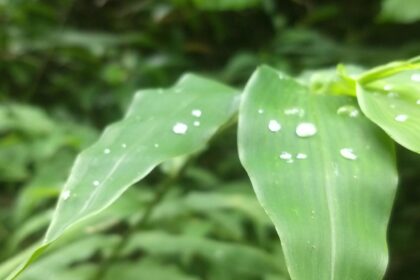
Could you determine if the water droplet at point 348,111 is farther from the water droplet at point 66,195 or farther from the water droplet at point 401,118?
the water droplet at point 66,195

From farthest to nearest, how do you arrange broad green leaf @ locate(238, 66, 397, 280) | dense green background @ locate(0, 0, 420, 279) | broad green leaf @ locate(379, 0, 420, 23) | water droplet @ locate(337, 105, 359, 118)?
1. dense green background @ locate(0, 0, 420, 279)
2. broad green leaf @ locate(379, 0, 420, 23)
3. water droplet @ locate(337, 105, 359, 118)
4. broad green leaf @ locate(238, 66, 397, 280)

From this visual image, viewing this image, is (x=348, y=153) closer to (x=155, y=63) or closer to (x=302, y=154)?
(x=302, y=154)

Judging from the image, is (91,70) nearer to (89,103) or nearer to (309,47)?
(89,103)

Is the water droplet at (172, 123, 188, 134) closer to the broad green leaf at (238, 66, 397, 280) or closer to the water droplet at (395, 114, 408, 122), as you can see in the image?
the broad green leaf at (238, 66, 397, 280)

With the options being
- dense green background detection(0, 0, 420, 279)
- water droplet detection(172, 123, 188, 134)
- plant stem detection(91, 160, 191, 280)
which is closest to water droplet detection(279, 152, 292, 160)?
water droplet detection(172, 123, 188, 134)

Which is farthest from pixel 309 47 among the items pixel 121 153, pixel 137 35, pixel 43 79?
pixel 121 153

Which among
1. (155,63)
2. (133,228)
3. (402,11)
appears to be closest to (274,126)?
(133,228)

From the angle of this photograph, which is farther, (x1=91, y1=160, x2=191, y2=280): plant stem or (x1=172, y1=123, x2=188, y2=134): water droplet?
(x1=91, y1=160, x2=191, y2=280): plant stem

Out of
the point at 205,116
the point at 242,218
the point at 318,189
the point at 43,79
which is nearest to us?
the point at 318,189
